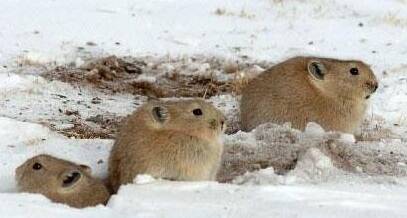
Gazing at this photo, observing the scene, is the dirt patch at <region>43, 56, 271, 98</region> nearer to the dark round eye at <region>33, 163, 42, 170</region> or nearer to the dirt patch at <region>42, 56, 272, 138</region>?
the dirt patch at <region>42, 56, 272, 138</region>

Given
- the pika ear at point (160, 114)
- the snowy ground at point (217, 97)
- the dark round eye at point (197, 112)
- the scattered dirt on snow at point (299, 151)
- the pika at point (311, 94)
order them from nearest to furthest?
1. the snowy ground at point (217, 97)
2. the pika ear at point (160, 114)
3. the dark round eye at point (197, 112)
4. the scattered dirt on snow at point (299, 151)
5. the pika at point (311, 94)

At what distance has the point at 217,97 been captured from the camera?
444 inches

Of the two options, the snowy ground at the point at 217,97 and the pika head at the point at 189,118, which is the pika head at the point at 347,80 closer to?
the snowy ground at the point at 217,97

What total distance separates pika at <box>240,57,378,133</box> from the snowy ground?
1.00 feet

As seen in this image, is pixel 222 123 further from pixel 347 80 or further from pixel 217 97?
pixel 217 97

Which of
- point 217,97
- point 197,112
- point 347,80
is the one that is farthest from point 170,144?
point 217,97

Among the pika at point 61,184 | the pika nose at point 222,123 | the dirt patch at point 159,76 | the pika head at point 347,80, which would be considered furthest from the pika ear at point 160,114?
the dirt patch at point 159,76

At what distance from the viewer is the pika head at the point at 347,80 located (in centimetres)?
944

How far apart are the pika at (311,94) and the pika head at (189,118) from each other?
1873 mm

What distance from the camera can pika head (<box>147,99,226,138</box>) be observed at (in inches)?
285

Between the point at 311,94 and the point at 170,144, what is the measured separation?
101 inches

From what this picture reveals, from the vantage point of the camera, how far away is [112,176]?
739cm

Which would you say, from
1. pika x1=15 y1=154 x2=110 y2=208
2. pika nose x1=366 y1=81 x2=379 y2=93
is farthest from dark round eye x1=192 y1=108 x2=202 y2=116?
pika nose x1=366 y1=81 x2=379 y2=93

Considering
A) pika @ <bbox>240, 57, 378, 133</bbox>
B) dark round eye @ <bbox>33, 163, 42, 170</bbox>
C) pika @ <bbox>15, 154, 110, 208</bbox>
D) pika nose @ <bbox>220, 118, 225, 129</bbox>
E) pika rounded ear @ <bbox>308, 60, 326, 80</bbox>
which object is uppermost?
pika rounded ear @ <bbox>308, 60, 326, 80</bbox>
